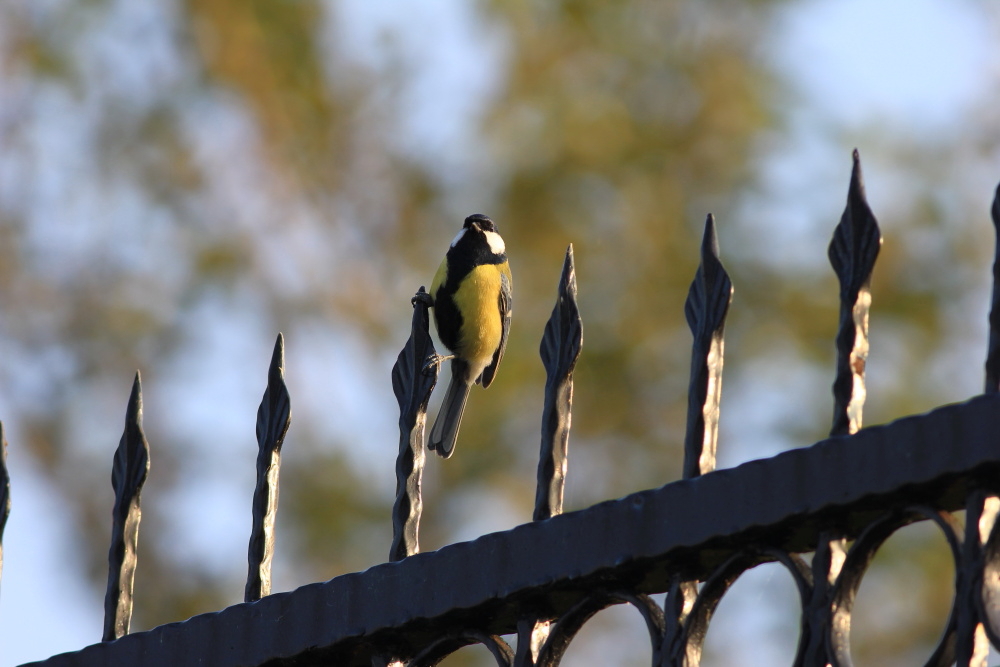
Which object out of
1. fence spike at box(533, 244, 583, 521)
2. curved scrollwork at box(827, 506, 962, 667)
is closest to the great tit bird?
fence spike at box(533, 244, 583, 521)

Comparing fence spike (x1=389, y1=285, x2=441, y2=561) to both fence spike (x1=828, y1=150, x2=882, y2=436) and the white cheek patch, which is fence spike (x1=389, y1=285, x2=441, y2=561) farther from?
the white cheek patch

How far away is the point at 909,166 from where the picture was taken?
928 cm

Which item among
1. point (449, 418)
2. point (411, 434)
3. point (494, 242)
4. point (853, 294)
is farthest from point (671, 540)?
point (494, 242)

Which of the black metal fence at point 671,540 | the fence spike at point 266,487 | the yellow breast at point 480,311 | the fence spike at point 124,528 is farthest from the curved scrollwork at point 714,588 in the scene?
the yellow breast at point 480,311

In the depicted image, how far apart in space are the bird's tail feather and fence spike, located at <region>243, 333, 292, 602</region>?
7.18ft

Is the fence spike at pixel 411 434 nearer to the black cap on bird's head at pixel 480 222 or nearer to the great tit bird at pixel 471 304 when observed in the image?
the great tit bird at pixel 471 304

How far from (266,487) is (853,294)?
34.4 inches

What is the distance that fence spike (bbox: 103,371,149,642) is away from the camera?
1.92 metres

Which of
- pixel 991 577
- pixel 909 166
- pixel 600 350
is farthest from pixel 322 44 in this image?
pixel 991 577

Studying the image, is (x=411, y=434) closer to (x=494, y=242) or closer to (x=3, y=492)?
(x=3, y=492)

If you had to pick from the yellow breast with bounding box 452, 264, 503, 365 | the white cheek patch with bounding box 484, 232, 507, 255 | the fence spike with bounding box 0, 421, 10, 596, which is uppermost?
Result: the white cheek patch with bounding box 484, 232, 507, 255

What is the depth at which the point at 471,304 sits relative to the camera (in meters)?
4.67

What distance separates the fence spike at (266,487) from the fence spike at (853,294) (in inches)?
31.5

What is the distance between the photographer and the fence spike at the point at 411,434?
5.58ft
